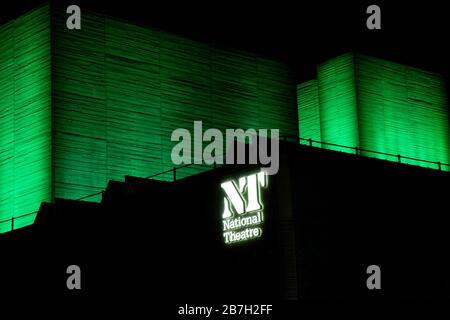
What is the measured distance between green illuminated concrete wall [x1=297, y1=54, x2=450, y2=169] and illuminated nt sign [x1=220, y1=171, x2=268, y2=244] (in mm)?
15182

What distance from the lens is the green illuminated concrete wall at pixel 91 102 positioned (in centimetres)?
3878

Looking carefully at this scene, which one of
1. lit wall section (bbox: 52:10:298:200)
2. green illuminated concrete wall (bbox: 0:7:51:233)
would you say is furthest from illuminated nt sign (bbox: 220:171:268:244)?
green illuminated concrete wall (bbox: 0:7:51:233)

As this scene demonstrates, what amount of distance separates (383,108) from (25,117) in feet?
60.2

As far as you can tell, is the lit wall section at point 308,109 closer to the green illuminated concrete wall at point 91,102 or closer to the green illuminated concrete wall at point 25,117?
the green illuminated concrete wall at point 91,102

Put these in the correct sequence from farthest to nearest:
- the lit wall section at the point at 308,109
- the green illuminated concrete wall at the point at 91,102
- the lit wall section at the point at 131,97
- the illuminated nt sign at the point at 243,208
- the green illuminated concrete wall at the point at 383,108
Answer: the lit wall section at the point at 308,109 < the green illuminated concrete wall at the point at 383,108 < the lit wall section at the point at 131,97 < the green illuminated concrete wall at the point at 91,102 < the illuminated nt sign at the point at 243,208

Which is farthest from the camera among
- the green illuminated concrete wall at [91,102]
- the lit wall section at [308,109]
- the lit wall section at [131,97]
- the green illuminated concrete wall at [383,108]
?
the lit wall section at [308,109]

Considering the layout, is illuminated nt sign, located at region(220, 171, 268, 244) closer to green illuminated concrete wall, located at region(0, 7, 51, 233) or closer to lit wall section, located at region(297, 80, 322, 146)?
green illuminated concrete wall, located at region(0, 7, 51, 233)

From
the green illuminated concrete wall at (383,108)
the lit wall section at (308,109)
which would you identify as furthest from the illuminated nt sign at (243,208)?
the lit wall section at (308,109)

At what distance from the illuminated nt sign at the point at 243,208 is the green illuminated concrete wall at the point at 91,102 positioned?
10475 mm

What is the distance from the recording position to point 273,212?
2884 centimetres

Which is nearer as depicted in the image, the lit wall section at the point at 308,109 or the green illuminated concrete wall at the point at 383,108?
the green illuminated concrete wall at the point at 383,108

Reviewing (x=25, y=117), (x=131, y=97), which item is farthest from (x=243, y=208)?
(x=25, y=117)

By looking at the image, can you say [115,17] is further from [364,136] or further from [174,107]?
[364,136]

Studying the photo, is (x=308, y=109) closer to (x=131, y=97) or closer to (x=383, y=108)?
(x=383, y=108)
